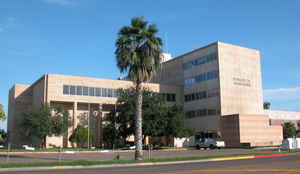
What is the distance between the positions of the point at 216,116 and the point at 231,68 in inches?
399

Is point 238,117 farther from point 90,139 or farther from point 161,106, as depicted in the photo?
point 90,139

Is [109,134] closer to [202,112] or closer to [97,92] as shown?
[97,92]

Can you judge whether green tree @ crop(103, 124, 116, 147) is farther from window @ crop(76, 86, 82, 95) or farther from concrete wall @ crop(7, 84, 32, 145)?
concrete wall @ crop(7, 84, 32, 145)

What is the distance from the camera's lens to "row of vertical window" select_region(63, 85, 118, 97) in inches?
2448

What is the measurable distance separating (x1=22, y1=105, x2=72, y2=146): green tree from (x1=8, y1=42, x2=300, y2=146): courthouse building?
6.04 meters

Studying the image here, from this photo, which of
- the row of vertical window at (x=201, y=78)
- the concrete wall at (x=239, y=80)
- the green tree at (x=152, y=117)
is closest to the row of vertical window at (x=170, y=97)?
the row of vertical window at (x=201, y=78)

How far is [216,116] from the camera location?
2559 inches

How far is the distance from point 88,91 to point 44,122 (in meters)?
13.3

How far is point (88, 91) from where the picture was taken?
211 ft

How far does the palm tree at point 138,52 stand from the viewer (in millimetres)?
27587

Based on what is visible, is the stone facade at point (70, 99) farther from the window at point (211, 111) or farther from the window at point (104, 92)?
the window at point (211, 111)

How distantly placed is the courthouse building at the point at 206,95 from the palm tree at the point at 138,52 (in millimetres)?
35949

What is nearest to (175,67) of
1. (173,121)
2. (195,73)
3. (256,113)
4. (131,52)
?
(195,73)

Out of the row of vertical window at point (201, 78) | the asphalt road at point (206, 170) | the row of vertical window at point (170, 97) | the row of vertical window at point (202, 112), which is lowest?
the asphalt road at point (206, 170)
